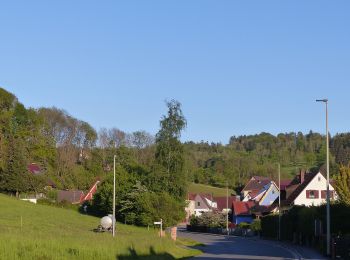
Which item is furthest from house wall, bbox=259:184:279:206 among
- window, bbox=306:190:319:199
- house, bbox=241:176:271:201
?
house, bbox=241:176:271:201

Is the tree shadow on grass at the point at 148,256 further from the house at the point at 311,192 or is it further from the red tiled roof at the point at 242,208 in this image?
the red tiled roof at the point at 242,208

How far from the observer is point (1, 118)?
367 ft

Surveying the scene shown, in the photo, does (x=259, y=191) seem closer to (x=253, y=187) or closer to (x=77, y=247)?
(x=253, y=187)

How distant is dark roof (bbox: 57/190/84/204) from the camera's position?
11691cm

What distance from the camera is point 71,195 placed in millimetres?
121812

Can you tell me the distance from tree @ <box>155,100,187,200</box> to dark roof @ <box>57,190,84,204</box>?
3339 centimetres

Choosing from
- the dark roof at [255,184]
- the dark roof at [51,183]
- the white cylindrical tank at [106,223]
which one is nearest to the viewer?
the white cylindrical tank at [106,223]

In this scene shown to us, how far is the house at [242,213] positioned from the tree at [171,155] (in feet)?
123

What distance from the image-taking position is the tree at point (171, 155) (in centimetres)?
8600

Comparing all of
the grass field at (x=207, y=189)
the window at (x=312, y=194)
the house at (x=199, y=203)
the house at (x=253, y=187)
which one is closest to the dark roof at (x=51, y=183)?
the window at (x=312, y=194)

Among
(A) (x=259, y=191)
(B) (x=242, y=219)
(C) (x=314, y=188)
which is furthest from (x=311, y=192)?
(A) (x=259, y=191)

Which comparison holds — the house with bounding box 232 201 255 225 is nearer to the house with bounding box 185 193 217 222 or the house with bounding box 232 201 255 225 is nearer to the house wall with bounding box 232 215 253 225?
the house wall with bounding box 232 215 253 225

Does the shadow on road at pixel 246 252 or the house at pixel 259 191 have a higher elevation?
the house at pixel 259 191

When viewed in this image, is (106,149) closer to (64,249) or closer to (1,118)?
(1,118)
